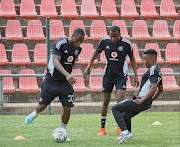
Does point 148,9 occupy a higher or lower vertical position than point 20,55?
higher

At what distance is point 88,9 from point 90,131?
27.3 ft

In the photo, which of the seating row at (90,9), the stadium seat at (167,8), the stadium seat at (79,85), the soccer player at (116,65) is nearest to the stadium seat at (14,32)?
the seating row at (90,9)

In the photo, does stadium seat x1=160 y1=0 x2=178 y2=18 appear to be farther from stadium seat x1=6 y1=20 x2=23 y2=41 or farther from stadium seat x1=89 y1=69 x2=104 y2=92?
stadium seat x1=6 y1=20 x2=23 y2=41

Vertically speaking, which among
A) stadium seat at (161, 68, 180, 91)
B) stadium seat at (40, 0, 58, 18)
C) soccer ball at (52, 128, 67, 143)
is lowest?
stadium seat at (161, 68, 180, 91)

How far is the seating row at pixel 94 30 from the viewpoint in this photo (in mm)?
14281

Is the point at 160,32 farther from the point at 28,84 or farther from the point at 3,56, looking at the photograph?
the point at 3,56

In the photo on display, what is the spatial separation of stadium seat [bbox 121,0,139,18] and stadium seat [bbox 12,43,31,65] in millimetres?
4590

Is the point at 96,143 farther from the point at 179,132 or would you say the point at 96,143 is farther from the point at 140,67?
the point at 140,67

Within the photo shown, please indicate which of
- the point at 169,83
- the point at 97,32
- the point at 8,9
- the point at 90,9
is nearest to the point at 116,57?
the point at 169,83

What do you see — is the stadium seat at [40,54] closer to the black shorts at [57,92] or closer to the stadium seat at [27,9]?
the stadium seat at [27,9]

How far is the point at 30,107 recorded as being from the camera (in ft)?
40.4

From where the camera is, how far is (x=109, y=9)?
16359 millimetres

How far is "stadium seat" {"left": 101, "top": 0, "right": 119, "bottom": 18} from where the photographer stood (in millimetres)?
16078

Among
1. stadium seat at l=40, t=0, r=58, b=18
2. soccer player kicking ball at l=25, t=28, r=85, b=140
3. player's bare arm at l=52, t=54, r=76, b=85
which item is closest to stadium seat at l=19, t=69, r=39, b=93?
stadium seat at l=40, t=0, r=58, b=18
